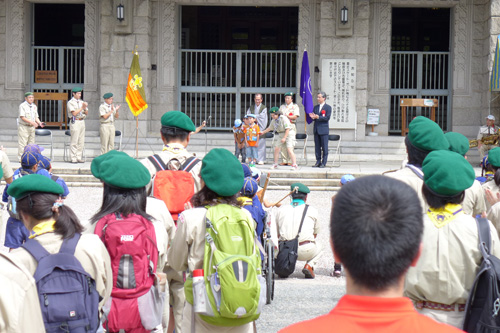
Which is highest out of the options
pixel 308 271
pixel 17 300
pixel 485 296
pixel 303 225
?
pixel 17 300

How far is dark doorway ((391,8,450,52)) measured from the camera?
24.7 meters

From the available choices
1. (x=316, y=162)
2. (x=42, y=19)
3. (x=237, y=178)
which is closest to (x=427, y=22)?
(x=316, y=162)

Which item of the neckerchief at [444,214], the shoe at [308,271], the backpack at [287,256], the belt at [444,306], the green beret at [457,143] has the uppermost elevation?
the green beret at [457,143]

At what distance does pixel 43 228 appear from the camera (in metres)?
3.96

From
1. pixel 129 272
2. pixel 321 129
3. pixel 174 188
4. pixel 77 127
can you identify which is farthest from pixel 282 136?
pixel 129 272

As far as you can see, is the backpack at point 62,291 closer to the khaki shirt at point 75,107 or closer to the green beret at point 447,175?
the green beret at point 447,175

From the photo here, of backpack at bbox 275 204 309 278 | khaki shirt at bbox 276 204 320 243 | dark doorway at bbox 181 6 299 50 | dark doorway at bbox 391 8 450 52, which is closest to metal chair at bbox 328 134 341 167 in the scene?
dark doorway at bbox 391 8 450 52

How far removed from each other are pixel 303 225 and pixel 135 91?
11.3 m

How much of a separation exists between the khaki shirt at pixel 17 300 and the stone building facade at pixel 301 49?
1847 centimetres

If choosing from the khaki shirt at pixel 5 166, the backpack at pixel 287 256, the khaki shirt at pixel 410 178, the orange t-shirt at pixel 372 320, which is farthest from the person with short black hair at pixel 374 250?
the khaki shirt at pixel 5 166

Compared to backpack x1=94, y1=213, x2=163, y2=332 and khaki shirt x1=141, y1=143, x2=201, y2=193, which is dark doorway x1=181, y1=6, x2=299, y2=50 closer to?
khaki shirt x1=141, y1=143, x2=201, y2=193

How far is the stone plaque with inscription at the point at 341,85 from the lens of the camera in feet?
69.6

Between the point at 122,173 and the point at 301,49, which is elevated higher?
the point at 301,49

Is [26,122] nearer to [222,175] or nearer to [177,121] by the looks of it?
[177,121]
